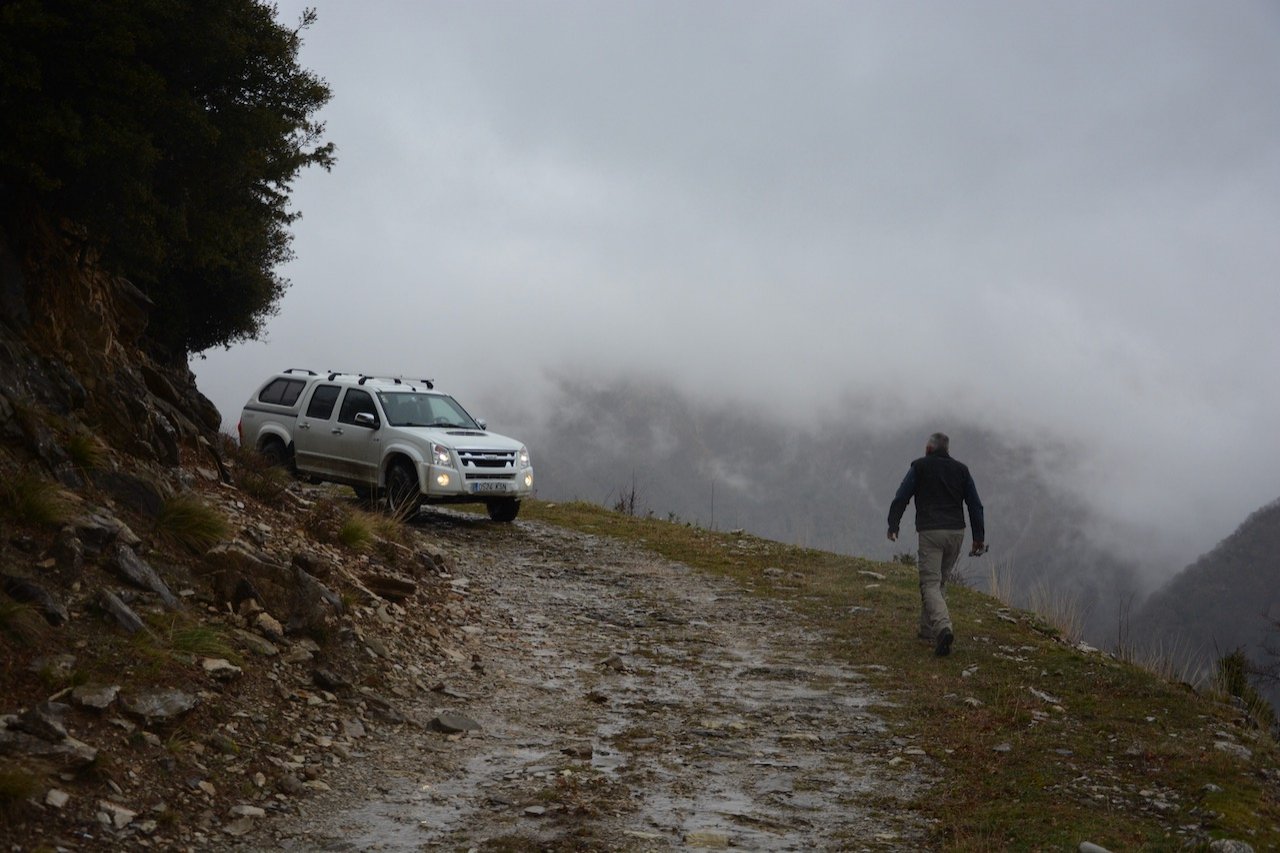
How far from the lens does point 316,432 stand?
17.7 metres

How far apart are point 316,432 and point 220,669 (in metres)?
11.1

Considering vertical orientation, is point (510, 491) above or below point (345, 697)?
above

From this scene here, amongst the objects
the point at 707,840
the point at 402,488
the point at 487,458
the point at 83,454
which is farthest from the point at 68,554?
the point at 487,458

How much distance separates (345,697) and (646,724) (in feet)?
6.74

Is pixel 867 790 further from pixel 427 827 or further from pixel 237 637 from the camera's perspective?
pixel 237 637

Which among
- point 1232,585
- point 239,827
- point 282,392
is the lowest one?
point 239,827

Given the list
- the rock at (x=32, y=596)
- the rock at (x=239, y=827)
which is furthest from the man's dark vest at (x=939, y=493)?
the rock at (x=32, y=596)

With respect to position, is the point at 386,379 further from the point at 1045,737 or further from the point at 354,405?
the point at 1045,737

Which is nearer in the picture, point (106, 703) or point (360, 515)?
point (106, 703)

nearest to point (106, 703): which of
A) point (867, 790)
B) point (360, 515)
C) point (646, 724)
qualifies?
point (646, 724)

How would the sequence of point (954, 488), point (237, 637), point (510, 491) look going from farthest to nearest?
point (510, 491) → point (954, 488) → point (237, 637)

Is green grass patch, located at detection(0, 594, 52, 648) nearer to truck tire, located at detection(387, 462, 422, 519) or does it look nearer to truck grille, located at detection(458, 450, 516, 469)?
truck tire, located at detection(387, 462, 422, 519)

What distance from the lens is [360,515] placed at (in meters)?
12.9

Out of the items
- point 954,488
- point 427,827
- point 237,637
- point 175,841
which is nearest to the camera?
point 175,841
